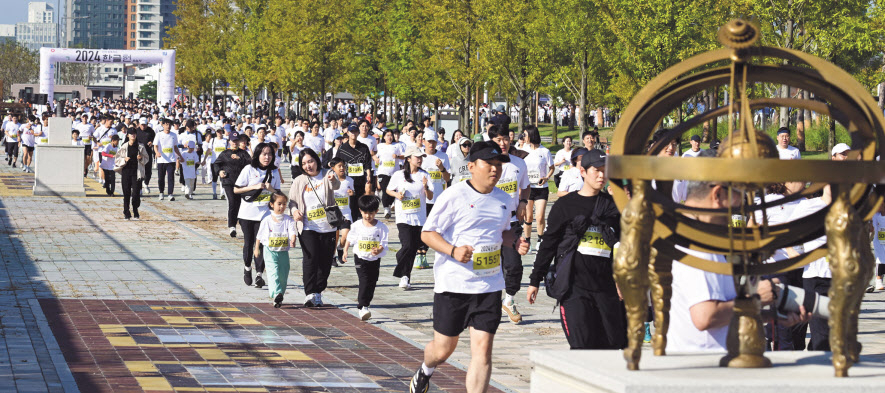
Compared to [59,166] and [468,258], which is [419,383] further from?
[59,166]

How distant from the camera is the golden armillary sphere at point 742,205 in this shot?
13.3ft

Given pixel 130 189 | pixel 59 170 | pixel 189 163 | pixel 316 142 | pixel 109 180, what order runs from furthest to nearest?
pixel 316 142
pixel 109 180
pixel 59 170
pixel 189 163
pixel 130 189

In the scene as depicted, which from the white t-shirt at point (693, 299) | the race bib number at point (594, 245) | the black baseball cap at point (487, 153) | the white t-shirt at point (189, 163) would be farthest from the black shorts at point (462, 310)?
the white t-shirt at point (189, 163)

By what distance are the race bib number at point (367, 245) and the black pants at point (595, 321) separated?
4.74m

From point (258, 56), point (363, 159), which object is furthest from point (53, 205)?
point (258, 56)

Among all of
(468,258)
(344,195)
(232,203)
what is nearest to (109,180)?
(232,203)

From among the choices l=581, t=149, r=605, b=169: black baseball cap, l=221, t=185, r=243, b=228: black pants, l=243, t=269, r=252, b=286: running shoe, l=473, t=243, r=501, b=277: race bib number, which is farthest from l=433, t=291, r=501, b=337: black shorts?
l=221, t=185, r=243, b=228: black pants

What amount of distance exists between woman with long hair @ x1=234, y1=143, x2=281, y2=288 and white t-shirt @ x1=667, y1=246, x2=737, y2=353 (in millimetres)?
9417

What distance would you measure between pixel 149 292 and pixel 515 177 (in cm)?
431

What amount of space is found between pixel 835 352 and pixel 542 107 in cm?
7197

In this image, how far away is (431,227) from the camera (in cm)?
805

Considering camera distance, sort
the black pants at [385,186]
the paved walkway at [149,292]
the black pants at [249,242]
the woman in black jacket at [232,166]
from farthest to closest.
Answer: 1. the black pants at [385,186]
2. the woman in black jacket at [232,166]
3. the black pants at [249,242]
4. the paved walkway at [149,292]

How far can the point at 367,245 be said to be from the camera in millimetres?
12414

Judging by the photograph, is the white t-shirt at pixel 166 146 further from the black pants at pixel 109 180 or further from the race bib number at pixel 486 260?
the race bib number at pixel 486 260
